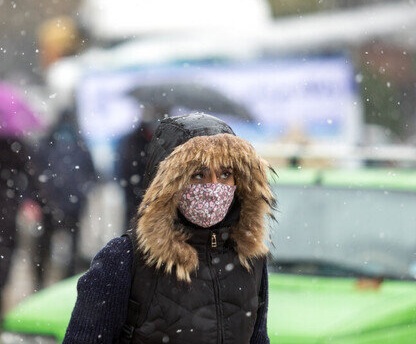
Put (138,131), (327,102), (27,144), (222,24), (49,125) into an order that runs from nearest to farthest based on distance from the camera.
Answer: (27,144) → (138,131) → (49,125) → (327,102) → (222,24)

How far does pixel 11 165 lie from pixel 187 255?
19.1ft

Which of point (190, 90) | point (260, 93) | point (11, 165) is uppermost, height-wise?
point (260, 93)

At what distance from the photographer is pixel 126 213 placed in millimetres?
10352

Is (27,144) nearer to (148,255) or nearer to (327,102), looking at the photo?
(148,255)

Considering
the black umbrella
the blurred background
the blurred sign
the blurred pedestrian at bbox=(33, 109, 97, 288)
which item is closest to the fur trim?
the blurred background

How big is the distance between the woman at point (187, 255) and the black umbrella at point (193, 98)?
→ 8196 millimetres

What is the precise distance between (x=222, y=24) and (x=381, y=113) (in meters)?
5.54

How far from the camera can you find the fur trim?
3.46 meters

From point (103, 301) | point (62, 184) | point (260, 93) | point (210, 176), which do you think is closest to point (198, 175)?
point (210, 176)

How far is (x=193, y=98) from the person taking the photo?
12.9 meters

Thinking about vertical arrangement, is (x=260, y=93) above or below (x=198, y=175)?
above

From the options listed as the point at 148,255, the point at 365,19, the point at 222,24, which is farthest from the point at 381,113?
the point at 148,255

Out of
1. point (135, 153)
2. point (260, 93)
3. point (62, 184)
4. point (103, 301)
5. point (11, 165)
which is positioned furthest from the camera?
point (260, 93)

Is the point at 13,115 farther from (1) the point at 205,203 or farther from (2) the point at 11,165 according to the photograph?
(1) the point at 205,203
